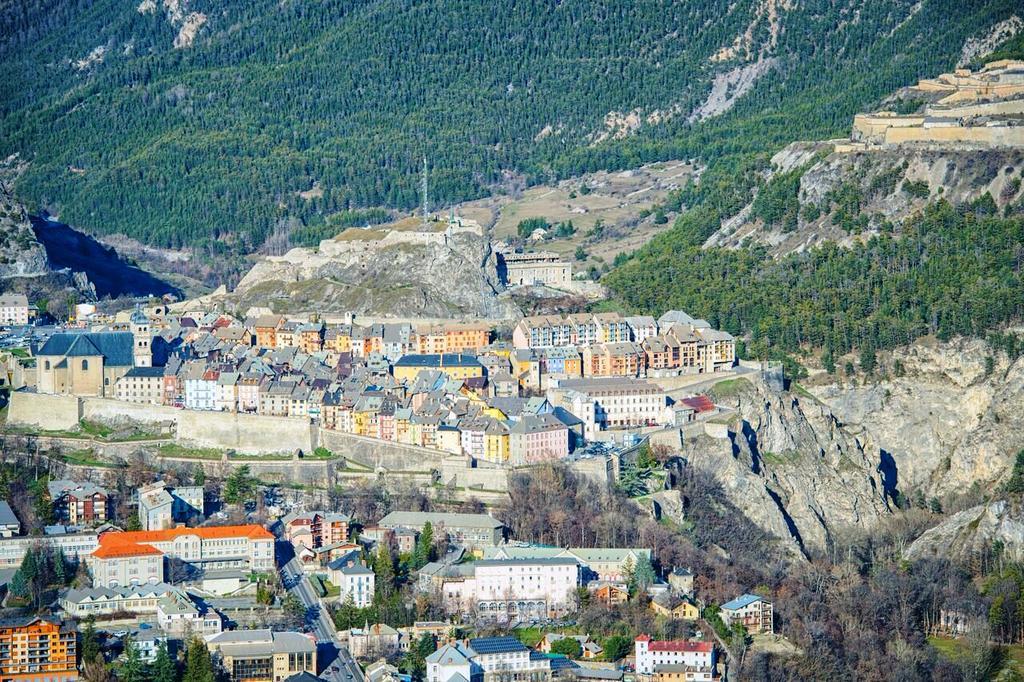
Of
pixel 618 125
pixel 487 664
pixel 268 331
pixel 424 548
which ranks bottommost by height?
pixel 487 664

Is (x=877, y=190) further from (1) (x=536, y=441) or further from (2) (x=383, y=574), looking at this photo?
(2) (x=383, y=574)

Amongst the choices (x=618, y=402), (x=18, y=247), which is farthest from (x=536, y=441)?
(x=18, y=247)

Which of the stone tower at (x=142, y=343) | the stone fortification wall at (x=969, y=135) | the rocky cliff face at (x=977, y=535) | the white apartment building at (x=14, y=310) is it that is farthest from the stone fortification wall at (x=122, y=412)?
the stone fortification wall at (x=969, y=135)

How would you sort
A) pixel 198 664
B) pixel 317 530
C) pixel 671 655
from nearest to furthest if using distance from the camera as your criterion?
pixel 198 664 → pixel 671 655 → pixel 317 530

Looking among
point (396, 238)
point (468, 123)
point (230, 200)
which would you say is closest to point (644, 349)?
point (396, 238)

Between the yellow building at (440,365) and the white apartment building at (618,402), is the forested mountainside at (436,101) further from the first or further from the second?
the white apartment building at (618,402)

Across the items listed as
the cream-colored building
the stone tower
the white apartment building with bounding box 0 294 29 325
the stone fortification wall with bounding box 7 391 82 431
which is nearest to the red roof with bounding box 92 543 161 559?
the stone fortification wall with bounding box 7 391 82 431
